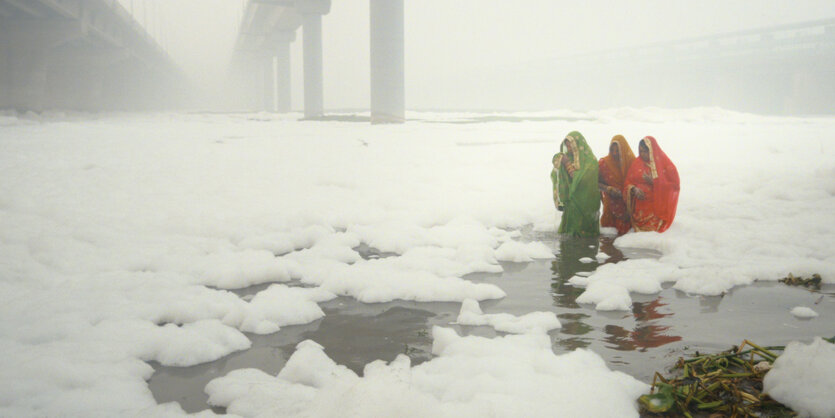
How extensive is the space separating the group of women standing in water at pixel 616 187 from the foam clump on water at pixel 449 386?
424 cm

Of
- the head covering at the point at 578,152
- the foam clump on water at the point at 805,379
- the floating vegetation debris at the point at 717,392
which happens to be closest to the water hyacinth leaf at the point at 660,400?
the floating vegetation debris at the point at 717,392

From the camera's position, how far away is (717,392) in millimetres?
3219

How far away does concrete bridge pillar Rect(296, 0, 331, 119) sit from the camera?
3494 centimetres

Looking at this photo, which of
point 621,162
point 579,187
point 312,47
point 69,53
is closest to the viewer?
point 579,187

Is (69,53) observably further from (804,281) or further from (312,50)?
(804,281)

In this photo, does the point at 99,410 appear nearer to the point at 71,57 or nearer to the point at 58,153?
the point at 58,153

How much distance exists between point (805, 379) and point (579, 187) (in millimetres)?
5154

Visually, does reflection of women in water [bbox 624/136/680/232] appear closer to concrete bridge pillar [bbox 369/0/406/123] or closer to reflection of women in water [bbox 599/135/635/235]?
reflection of women in water [bbox 599/135/635/235]

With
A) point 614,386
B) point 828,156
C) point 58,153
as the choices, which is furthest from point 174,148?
point 828,156

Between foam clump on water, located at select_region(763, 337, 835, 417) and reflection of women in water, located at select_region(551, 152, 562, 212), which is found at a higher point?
reflection of women in water, located at select_region(551, 152, 562, 212)

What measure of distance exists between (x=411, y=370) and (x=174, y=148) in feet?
38.9

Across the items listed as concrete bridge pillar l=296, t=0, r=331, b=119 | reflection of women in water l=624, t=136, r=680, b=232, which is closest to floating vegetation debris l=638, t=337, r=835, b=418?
reflection of women in water l=624, t=136, r=680, b=232

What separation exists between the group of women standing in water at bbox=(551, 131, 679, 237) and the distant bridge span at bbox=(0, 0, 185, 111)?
24.7m

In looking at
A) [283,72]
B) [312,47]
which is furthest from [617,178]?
[283,72]
